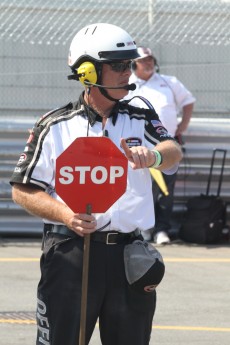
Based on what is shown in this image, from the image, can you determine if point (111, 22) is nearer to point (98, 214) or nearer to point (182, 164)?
point (182, 164)

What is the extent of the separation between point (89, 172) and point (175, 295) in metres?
4.36

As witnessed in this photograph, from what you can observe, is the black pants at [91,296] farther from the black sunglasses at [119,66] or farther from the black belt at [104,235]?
the black sunglasses at [119,66]

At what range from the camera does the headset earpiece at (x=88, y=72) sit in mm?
4125

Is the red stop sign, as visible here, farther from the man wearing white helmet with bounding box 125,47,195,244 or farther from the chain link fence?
the chain link fence

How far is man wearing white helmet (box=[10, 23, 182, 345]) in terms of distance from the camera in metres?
4.03

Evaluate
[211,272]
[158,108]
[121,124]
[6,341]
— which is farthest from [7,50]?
[121,124]

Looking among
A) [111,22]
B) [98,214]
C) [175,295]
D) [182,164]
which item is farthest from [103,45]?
[111,22]

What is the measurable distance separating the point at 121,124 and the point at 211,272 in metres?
5.16

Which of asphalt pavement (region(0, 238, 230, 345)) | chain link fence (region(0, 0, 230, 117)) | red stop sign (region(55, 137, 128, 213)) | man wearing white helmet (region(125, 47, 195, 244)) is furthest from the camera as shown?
chain link fence (region(0, 0, 230, 117))

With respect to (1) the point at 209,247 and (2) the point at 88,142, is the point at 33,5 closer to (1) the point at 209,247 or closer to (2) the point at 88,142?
(1) the point at 209,247

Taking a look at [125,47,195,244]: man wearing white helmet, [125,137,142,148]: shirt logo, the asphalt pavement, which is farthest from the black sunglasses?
[125,47,195,244]: man wearing white helmet

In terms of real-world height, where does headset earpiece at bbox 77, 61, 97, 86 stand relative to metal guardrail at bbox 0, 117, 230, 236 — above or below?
above

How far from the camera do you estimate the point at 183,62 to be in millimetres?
11477

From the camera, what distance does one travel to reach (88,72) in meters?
4.12
